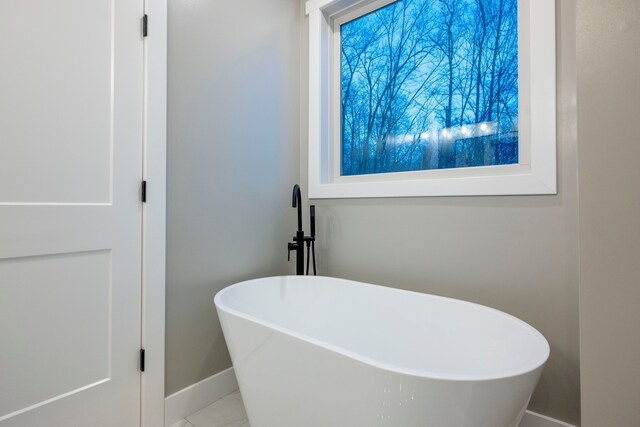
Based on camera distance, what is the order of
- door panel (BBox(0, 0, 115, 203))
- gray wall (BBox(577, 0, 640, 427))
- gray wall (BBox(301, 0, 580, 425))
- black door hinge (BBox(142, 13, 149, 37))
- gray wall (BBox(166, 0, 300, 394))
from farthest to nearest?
gray wall (BBox(166, 0, 300, 394)) → black door hinge (BBox(142, 13, 149, 37)) → gray wall (BBox(301, 0, 580, 425)) → door panel (BBox(0, 0, 115, 203)) → gray wall (BBox(577, 0, 640, 427))

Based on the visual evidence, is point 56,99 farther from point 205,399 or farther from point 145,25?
point 205,399

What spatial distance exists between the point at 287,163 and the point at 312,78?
60 centimetres

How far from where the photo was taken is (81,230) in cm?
119

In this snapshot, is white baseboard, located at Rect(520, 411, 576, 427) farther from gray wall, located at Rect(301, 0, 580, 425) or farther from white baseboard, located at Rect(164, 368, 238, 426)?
white baseboard, located at Rect(164, 368, 238, 426)

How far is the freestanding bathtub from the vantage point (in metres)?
0.72

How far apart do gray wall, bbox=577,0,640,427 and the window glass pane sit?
98cm

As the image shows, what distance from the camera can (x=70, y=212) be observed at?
116 cm

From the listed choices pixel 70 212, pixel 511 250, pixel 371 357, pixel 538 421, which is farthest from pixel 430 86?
pixel 70 212

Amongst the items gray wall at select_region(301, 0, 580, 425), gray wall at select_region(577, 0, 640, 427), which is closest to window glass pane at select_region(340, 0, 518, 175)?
gray wall at select_region(301, 0, 580, 425)

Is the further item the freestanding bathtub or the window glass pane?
the window glass pane

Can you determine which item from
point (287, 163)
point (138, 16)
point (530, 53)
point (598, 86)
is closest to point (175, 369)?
point (287, 163)

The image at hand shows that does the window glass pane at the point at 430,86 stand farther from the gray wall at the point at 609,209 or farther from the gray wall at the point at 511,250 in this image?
the gray wall at the point at 609,209

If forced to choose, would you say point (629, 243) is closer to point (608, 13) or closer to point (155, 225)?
point (608, 13)

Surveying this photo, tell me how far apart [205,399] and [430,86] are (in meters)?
2.14
